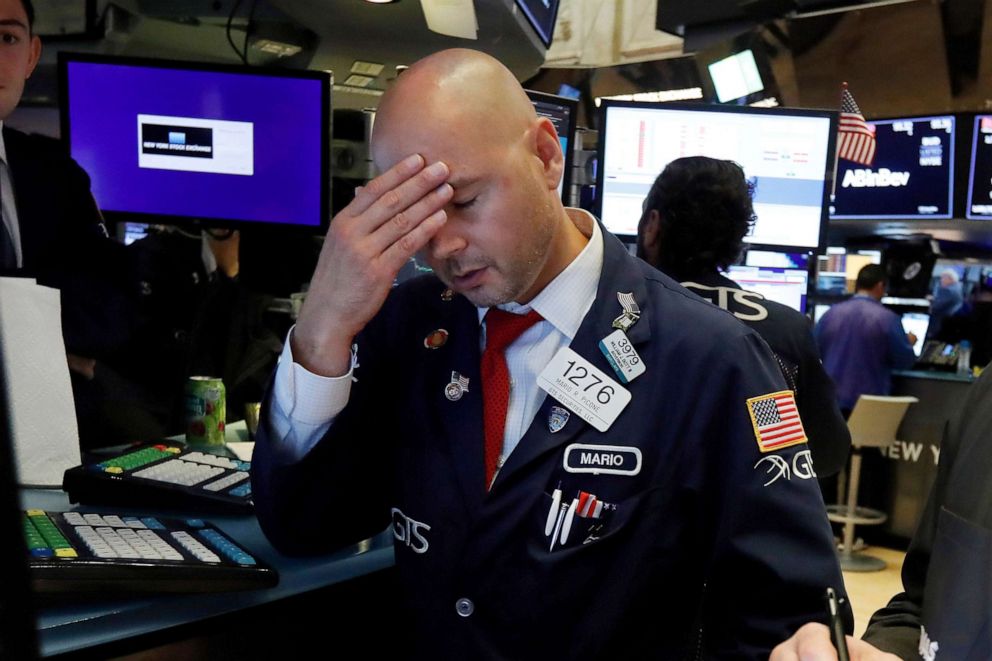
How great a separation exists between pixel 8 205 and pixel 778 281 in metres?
2.52

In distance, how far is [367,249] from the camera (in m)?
1.19

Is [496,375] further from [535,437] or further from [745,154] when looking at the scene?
[745,154]

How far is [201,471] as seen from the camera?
1509 millimetres

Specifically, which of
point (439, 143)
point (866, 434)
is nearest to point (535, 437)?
point (439, 143)

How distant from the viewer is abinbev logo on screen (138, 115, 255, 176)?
2244 mm

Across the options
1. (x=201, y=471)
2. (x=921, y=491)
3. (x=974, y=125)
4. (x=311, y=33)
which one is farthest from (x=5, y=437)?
(x=974, y=125)

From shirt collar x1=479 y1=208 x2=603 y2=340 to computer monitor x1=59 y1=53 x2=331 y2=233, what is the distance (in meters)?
1.13

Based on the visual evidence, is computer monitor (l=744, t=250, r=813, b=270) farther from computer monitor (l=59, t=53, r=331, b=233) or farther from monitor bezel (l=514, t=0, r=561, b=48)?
computer monitor (l=59, t=53, r=331, b=233)

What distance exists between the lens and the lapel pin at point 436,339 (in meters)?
1.38

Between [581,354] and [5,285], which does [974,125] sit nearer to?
[581,354]

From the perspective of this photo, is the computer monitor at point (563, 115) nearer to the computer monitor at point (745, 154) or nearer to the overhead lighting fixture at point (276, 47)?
the computer monitor at point (745, 154)

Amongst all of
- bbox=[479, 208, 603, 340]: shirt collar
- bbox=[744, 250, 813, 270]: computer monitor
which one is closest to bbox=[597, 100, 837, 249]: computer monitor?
bbox=[744, 250, 813, 270]: computer monitor

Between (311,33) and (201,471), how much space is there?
1981mm

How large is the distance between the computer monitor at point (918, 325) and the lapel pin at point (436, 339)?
6439 millimetres
